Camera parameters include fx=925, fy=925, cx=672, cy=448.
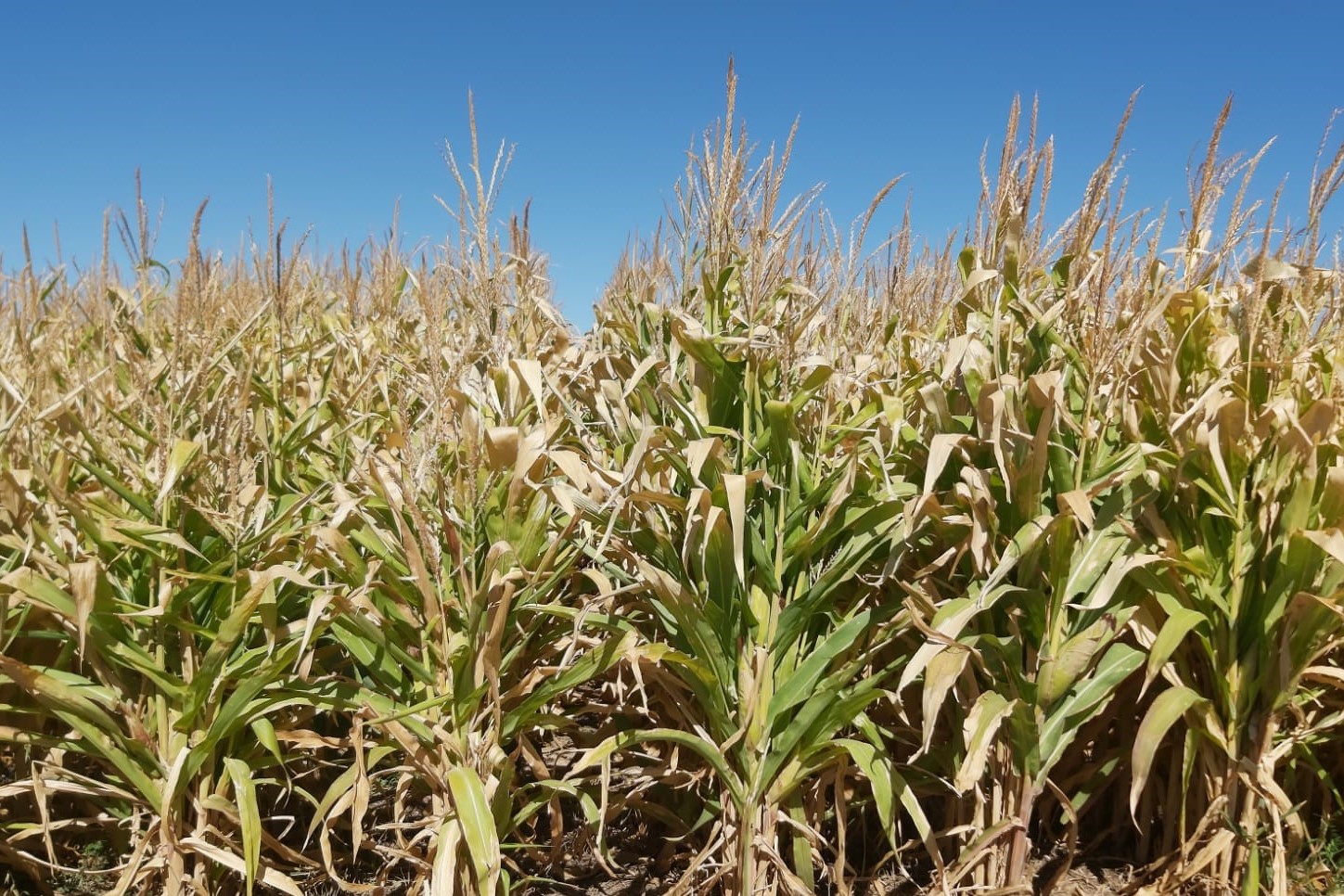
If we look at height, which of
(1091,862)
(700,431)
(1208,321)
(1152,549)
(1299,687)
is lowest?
(1091,862)

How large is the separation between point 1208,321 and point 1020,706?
1.09 meters

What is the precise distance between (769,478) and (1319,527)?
121 cm

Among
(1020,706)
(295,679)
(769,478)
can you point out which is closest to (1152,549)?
(1020,706)

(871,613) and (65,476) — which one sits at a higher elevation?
(65,476)

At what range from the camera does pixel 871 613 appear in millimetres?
2053

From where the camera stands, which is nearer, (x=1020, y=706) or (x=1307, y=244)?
(x=1020, y=706)

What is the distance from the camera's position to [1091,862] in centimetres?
234

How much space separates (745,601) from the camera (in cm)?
200

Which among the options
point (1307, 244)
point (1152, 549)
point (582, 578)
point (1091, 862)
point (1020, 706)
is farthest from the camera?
point (582, 578)

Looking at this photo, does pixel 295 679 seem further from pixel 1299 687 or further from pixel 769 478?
pixel 1299 687

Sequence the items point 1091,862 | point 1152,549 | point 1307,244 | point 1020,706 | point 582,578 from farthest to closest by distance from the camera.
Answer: point 582,578, point 1091,862, point 1307,244, point 1152,549, point 1020,706

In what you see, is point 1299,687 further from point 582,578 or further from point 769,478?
point 582,578

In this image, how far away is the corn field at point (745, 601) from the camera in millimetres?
1915

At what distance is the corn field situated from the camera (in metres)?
1.92
